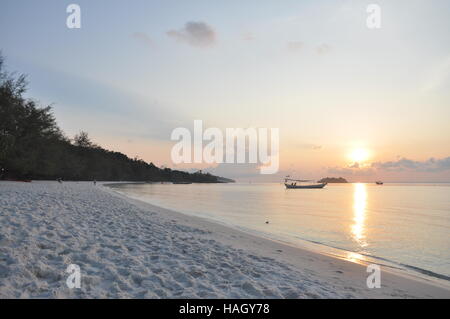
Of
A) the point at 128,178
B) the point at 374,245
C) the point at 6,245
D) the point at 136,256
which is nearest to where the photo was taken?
the point at 6,245

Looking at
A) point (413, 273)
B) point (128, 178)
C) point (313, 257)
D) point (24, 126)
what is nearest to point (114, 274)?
point (313, 257)

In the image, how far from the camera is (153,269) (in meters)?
6.30

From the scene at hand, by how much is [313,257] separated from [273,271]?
12.0 feet

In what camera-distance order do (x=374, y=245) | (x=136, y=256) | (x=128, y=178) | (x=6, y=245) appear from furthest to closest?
(x=128, y=178) < (x=374, y=245) < (x=136, y=256) < (x=6, y=245)

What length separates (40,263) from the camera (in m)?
5.63

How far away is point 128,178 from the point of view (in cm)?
16525

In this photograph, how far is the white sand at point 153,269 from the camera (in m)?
5.11

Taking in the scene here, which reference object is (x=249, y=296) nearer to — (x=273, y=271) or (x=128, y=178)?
(x=273, y=271)

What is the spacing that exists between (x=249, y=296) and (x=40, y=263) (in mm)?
4038

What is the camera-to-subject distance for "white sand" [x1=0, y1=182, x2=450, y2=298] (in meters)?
5.11
